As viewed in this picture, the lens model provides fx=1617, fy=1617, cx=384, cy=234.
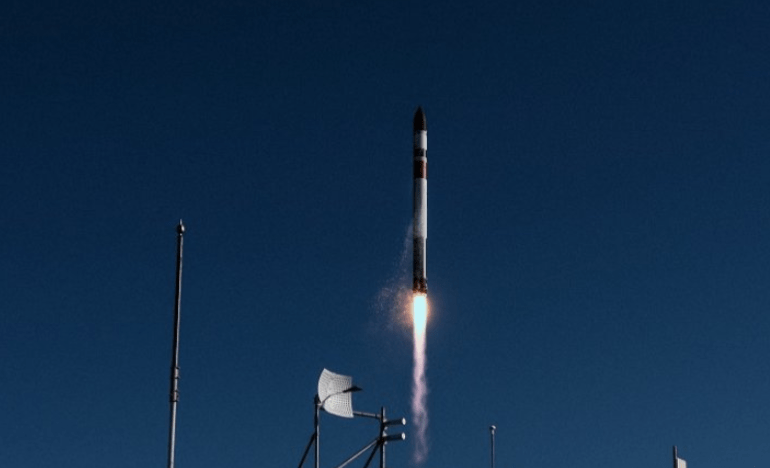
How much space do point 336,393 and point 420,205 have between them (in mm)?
40943

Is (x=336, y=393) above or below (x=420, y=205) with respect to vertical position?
below

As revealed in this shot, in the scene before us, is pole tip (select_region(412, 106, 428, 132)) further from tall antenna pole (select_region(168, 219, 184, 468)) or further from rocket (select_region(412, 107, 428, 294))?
tall antenna pole (select_region(168, 219, 184, 468))

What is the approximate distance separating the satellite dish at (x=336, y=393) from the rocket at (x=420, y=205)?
116 feet

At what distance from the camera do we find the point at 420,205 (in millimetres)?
106875

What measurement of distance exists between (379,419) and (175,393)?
15549 mm

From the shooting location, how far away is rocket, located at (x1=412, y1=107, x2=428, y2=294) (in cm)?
10400

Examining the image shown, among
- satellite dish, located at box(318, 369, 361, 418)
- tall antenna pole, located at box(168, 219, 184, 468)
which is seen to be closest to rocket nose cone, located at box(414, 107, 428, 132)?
satellite dish, located at box(318, 369, 361, 418)

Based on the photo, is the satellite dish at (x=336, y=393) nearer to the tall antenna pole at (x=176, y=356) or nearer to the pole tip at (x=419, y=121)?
the tall antenna pole at (x=176, y=356)

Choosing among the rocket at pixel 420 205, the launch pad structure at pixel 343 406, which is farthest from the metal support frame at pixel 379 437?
the rocket at pixel 420 205

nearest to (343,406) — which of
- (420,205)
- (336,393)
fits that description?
(336,393)

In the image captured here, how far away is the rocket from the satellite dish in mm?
Result: 35246

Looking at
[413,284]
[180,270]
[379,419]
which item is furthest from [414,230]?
[180,270]

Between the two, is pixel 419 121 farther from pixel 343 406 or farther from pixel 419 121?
pixel 343 406

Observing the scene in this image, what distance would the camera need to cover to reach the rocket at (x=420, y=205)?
10400 cm
